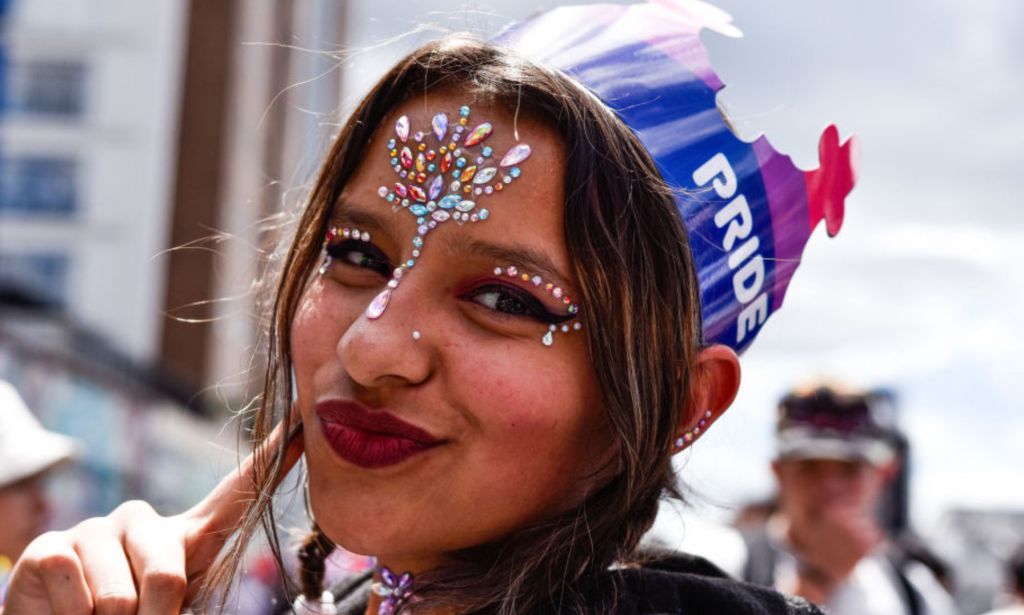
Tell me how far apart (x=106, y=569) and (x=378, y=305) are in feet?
1.54

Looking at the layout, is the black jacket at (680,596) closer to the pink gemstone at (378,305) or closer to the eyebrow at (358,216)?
the pink gemstone at (378,305)

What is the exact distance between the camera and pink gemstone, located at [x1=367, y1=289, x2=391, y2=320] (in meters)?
1.46

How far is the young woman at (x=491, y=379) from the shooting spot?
1.44 meters

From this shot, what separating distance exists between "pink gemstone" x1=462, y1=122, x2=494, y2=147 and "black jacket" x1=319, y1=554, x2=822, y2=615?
56cm

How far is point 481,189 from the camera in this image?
151 centimetres

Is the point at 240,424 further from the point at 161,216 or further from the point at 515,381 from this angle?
the point at 161,216

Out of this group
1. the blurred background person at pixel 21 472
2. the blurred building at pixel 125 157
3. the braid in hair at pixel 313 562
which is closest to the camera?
the braid in hair at pixel 313 562

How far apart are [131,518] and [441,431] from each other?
1.60ft

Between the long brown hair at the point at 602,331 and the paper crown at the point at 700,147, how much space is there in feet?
0.14

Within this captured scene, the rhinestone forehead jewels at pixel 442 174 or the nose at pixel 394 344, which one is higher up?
the rhinestone forehead jewels at pixel 442 174

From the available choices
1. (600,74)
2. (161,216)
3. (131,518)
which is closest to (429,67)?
(600,74)

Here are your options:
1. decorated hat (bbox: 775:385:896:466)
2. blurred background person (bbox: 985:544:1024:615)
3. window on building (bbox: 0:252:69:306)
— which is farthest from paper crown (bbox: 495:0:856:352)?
window on building (bbox: 0:252:69:306)

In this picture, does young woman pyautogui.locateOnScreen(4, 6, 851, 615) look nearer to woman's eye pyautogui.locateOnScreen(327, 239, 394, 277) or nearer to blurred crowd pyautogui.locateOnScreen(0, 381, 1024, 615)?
woman's eye pyautogui.locateOnScreen(327, 239, 394, 277)

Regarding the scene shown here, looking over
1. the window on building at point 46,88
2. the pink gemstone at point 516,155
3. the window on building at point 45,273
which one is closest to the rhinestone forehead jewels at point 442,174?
the pink gemstone at point 516,155
